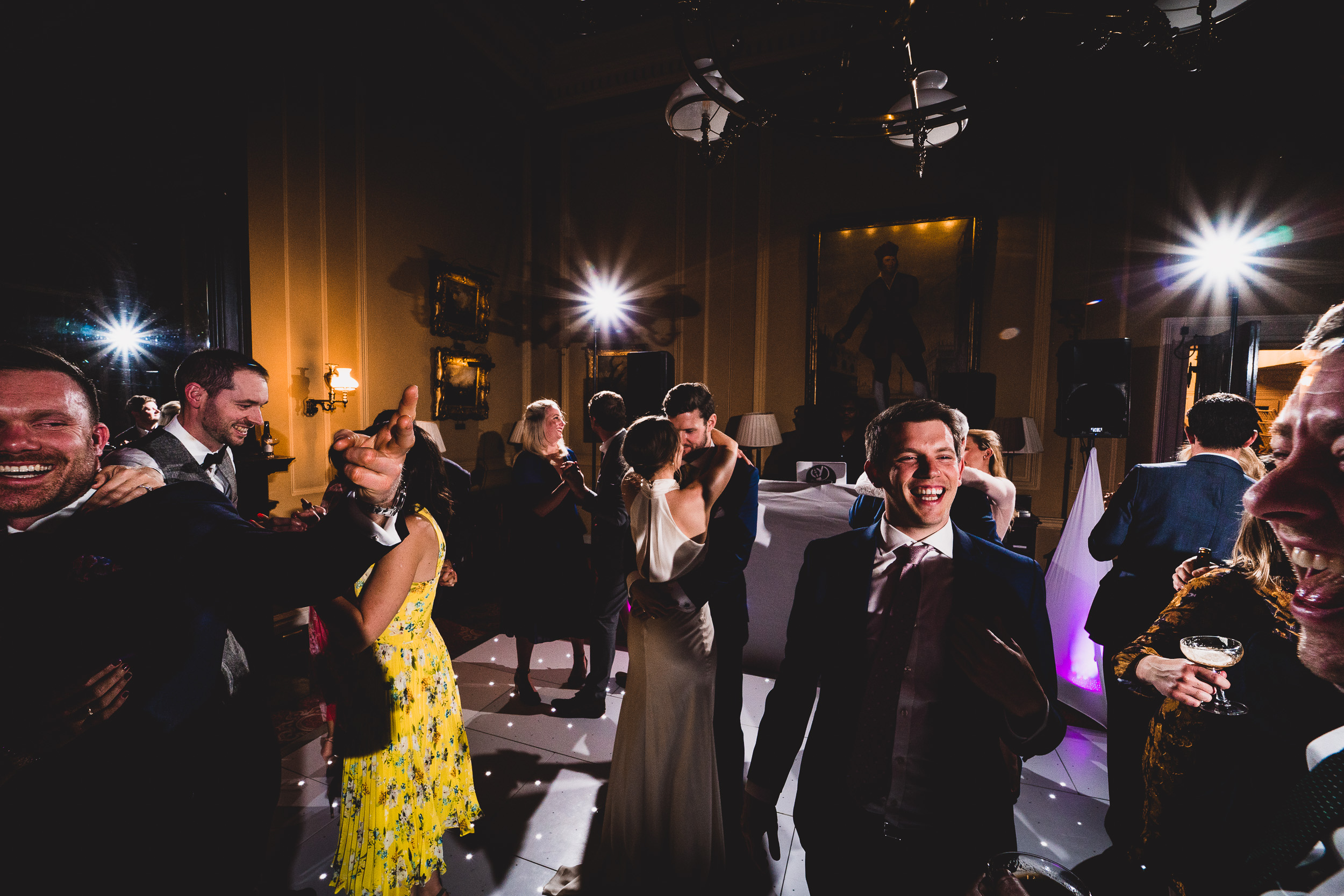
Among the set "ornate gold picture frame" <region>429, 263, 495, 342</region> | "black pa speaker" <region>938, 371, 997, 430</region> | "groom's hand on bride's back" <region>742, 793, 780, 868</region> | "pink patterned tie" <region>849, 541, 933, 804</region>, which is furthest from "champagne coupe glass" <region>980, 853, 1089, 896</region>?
"ornate gold picture frame" <region>429, 263, 495, 342</region>

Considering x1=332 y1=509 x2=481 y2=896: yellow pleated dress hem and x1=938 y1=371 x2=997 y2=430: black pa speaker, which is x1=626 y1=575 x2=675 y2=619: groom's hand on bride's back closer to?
x1=332 y1=509 x2=481 y2=896: yellow pleated dress hem

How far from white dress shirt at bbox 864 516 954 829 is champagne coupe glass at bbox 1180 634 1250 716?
51 cm

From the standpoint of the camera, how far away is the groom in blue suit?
1.15 m

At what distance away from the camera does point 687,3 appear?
4.97 feet

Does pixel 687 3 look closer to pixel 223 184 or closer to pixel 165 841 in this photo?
pixel 165 841

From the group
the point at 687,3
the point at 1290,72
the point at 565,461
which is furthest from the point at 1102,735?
the point at 1290,72

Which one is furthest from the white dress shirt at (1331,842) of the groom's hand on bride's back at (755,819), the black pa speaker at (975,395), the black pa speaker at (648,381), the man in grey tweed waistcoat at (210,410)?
the black pa speaker at (648,381)

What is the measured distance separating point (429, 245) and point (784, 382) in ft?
13.6

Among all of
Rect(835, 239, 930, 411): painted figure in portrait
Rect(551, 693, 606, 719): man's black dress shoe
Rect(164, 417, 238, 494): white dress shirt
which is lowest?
Rect(551, 693, 606, 719): man's black dress shoe

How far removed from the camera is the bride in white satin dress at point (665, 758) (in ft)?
5.71

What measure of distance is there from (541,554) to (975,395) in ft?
13.7

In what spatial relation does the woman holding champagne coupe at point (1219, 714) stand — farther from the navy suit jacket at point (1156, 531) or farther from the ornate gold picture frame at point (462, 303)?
the ornate gold picture frame at point (462, 303)

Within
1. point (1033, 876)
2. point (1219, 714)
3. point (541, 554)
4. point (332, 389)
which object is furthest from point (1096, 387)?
point (332, 389)

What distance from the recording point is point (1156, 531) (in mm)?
2205
